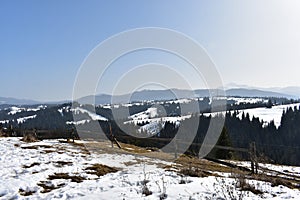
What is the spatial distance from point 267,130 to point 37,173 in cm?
11037

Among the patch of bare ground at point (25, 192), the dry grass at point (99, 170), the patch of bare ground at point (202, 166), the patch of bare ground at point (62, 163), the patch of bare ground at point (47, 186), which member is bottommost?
the patch of bare ground at point (202, 166)

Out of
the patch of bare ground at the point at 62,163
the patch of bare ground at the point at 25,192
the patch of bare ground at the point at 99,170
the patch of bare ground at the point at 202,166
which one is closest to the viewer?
the patch of bare ground at the point at 25,192

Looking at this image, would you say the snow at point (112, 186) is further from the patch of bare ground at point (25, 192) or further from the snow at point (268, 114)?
the snow at point (268, 114)

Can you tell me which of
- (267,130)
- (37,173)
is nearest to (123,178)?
(37,173)

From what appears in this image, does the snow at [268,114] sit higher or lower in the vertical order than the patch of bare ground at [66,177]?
lower

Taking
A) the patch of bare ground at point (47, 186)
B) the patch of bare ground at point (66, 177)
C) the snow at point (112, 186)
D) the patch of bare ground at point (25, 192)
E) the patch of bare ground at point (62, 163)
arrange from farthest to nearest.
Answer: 1. the patch of bare ground at point (62, 163)
2. the patch of bare ground at point (66, 177)
3. the patch of bare ground at point (47, 186)
4. the patch of bare ground at point (25, 192)
5. the snow at point (112, 186)

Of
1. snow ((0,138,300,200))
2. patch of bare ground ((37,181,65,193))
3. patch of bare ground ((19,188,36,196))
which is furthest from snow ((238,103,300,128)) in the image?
patch of bare ground ((19,188,36,196))

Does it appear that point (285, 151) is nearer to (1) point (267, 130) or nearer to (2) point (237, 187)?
(1) point (267, 130)

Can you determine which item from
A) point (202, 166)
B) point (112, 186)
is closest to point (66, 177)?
point (112, 186)

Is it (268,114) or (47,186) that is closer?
(47,186)

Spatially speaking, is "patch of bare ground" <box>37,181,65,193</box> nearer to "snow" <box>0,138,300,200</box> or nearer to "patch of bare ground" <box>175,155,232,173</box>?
"snow" <box>0,138,300,200</box>

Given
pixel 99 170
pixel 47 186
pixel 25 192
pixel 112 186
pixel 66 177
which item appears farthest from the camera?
pixel 99 170

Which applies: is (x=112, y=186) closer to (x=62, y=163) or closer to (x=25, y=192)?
(x=25, y=192)

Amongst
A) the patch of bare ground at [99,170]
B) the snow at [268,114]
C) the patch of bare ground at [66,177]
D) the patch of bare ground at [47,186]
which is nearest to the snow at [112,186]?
the patch of bare ground at [47,186]
